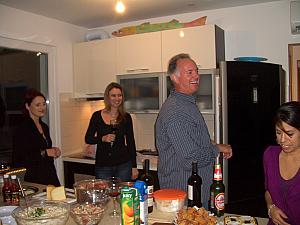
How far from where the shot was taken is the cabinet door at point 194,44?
313 centimetres

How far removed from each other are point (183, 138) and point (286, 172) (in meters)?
0.57

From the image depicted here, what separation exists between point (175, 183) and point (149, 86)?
172 centimetres

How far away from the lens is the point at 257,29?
3328mm

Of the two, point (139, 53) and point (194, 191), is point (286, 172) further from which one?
point (139, 53)

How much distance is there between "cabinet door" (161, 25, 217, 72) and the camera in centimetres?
313

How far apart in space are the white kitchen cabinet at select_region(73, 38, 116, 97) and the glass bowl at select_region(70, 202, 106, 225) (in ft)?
8.25

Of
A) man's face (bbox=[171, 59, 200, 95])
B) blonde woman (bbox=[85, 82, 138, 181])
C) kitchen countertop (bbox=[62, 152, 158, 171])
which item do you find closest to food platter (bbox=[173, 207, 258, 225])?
man's face (bbox=[171, 59, 200, 95])

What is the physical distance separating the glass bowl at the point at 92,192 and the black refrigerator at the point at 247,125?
154 centimetres

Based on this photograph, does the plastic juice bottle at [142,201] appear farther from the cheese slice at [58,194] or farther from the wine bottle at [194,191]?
the cheese slice at [58,194]

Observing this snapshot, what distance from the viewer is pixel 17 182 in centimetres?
186

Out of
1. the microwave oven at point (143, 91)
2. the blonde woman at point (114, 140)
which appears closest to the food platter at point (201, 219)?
the blonde woman at point (114, 140)

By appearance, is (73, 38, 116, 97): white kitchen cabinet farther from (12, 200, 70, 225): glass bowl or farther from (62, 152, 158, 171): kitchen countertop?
(12, 200, 70, 225): glass bowl

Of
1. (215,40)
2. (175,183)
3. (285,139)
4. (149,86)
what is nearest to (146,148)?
(149,86)

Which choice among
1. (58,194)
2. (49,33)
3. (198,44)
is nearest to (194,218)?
(58,194)
